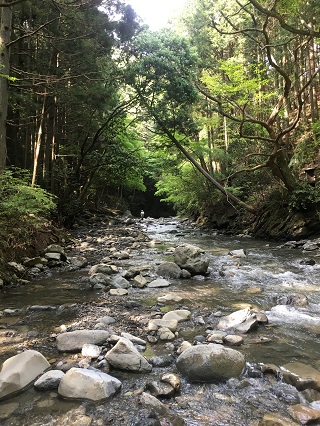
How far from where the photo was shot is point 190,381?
2.71 metres

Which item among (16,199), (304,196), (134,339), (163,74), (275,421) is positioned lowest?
(134,339)

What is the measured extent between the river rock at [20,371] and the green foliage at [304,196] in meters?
9.93

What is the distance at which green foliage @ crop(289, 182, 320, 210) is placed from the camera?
35.1ft

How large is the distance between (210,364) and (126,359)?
2.37 ft

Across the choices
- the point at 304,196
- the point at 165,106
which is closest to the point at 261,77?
the point at 165,106

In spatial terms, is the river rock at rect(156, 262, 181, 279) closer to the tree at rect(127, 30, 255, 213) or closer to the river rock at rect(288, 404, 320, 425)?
the river rock at rect(288, 404, 320, 425)

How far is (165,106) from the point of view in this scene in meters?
15.0

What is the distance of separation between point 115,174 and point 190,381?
53.5 feet

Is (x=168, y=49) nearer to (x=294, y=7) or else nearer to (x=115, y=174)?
(x=115, y=174)

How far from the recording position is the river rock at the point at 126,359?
284 cm

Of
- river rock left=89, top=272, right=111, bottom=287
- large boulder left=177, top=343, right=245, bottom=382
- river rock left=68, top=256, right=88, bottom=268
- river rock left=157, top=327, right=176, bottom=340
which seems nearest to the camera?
large boulder left=177, top=343, right=245, bottom=382

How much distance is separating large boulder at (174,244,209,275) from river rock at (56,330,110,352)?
11.2 ft

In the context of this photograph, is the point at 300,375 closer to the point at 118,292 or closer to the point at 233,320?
the point at 233,320

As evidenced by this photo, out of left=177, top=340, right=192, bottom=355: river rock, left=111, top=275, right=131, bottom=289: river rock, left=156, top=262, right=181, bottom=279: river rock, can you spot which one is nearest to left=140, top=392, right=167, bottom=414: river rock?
left=177, top=340, right=192, bottom=355: river rock
